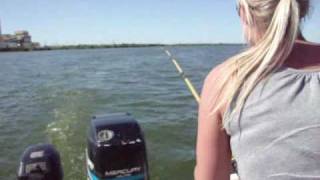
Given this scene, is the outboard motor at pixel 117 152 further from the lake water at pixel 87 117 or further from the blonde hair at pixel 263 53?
the blonde hair at pixel 263 53

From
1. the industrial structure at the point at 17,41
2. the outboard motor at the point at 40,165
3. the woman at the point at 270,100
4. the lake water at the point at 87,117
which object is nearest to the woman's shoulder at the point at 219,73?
the woman at the point at 270,100

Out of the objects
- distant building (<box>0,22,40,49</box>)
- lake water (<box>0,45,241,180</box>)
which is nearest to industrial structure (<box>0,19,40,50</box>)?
distant building (<box>0,22,40,49</box>)

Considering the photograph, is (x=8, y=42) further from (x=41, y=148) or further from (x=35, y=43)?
(x=41, y=148)

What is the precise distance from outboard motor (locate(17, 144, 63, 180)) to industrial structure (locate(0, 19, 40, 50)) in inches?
3409

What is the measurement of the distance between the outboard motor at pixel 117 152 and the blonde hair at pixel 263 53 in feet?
6.49

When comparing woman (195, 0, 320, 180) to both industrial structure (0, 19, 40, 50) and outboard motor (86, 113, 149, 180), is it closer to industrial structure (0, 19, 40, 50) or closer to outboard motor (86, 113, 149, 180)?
outboard motor (86, 113, 149, 180)

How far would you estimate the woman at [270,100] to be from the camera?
3.30 feet

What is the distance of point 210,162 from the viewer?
3.90 ft

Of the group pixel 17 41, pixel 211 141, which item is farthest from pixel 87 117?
pixel 17 41

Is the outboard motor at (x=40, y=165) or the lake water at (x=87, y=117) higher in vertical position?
the outboard motor at (x=40, y=165)

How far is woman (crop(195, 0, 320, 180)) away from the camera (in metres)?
1.01

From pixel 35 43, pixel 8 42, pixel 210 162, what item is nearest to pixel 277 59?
pixel 210 162

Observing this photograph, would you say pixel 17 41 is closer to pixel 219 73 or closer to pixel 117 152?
pixel 117 152

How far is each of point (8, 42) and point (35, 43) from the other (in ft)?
46.8
